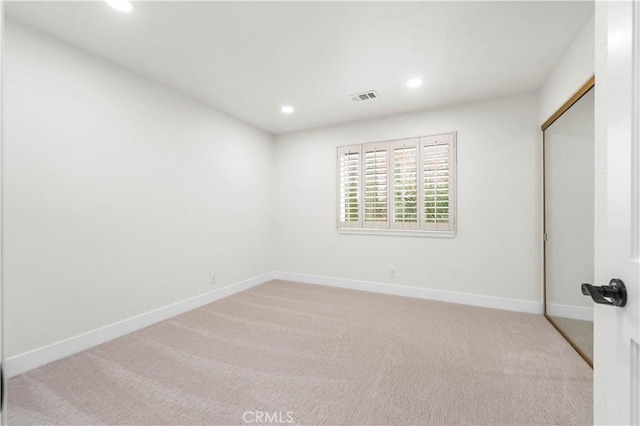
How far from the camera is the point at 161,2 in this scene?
6.24 ft

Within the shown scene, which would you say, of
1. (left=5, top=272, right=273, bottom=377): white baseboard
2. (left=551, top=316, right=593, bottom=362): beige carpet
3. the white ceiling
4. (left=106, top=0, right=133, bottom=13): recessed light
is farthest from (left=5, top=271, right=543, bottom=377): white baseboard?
(left=106, top=0, right=133, bottom=13): recessed light

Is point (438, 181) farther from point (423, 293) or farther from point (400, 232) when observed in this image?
point (423, 293)

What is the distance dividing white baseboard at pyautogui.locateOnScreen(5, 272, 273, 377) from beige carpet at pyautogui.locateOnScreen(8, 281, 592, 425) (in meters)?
0.08

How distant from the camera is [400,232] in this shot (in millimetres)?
3910

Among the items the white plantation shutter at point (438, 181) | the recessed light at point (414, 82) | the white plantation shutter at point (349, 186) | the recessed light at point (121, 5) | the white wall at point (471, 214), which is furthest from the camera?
the white plantation shutter at point (349, 186)

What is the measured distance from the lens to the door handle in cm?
75

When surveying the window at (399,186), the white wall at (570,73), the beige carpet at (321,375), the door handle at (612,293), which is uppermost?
the white wall at (570,73)

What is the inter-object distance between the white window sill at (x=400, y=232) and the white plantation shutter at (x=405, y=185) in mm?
68

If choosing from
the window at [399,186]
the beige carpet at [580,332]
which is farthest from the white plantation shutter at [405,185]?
the beige carpet at [580,332]

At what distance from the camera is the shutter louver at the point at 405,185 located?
3.82 meters

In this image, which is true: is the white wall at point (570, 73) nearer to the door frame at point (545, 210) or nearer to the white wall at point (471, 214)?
the door frame at point (545, 210)

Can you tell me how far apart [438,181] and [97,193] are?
384cm

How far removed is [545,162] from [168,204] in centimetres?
431

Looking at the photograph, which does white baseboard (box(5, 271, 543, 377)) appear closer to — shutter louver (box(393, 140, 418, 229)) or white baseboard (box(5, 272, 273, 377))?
white baseboard (box(5, 272, 273, 377))
